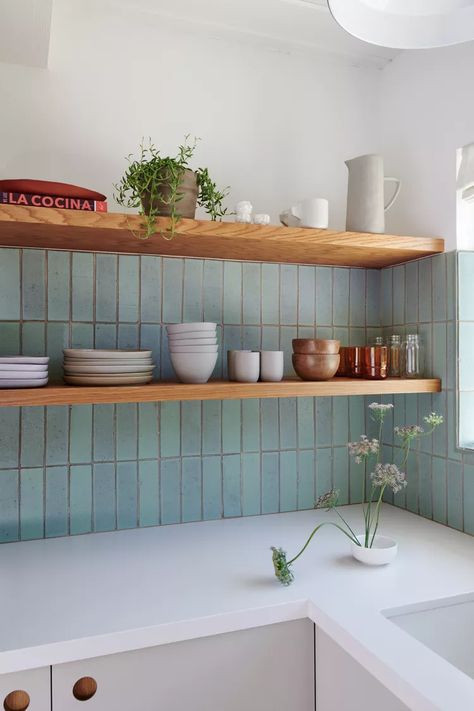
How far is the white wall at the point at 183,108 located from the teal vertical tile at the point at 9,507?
0.89 m

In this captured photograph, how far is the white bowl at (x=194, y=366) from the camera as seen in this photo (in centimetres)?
152

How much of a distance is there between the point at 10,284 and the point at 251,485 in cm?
99

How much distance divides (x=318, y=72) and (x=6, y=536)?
6.05 ft

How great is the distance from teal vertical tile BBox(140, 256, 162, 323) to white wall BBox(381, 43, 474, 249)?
2.83 ft

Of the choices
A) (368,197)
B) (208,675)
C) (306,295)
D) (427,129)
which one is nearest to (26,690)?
(208,675)

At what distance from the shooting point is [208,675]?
3.76ft

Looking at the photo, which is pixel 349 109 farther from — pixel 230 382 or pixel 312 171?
pixel 230 382

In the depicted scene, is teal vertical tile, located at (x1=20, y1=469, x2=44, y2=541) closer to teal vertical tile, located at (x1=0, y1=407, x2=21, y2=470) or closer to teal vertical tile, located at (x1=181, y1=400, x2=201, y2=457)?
teal vertical tile, located at (x1=0, y1=407, x2=21, y2=470)

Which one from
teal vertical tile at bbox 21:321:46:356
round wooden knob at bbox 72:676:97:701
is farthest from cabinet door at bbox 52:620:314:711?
teal vertical tile at bbox 21:321:46:356

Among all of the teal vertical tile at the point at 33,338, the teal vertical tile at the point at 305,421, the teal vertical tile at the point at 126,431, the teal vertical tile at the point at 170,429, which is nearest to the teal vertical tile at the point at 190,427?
the teal vertical tile at the point at 170,429

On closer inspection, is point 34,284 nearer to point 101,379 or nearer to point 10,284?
point 10,284

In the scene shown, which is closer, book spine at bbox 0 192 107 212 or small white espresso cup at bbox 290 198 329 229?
book spine at bbox 0 192 107 212

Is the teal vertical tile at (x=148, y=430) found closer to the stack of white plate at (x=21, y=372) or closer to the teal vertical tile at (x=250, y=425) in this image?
the teal vertical tile at (x=250, y=425)

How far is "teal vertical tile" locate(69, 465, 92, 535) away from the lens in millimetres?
1661
